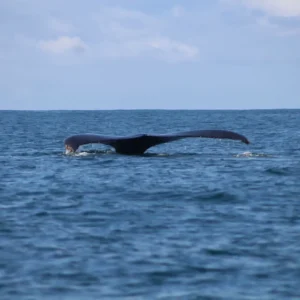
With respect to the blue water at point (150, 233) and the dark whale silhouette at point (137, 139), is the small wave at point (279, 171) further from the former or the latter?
the dark whale silhouette at point (137, 139)

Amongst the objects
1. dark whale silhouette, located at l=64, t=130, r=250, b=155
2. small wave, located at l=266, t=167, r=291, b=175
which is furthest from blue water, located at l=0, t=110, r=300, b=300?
dark whale silhouette, located at l=64, t=130, r=250, b=155

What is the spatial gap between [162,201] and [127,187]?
208 cm

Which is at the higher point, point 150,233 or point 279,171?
point 279,171

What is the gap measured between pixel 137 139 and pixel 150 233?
1052 cm

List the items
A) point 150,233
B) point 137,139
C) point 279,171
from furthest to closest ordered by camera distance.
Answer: point 137,139 < point 279,171 < point 150,233

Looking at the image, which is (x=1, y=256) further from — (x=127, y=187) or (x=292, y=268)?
(x=127, y=187)

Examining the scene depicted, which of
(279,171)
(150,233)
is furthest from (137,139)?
(150,233)

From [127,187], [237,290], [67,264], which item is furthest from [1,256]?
[127,187]

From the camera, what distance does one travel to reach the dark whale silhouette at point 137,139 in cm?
2172

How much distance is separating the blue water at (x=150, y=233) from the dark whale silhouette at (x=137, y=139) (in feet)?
2.44

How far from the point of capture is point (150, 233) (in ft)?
42.9

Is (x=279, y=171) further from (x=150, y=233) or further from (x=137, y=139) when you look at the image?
(x=150, y=233)

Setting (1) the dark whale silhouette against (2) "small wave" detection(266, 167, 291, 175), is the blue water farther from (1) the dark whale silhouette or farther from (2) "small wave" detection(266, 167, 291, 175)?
(1) the dark whale silhouette

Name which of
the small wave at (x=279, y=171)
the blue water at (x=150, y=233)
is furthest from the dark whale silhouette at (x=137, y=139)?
the small wave at (x=279, y=171)
